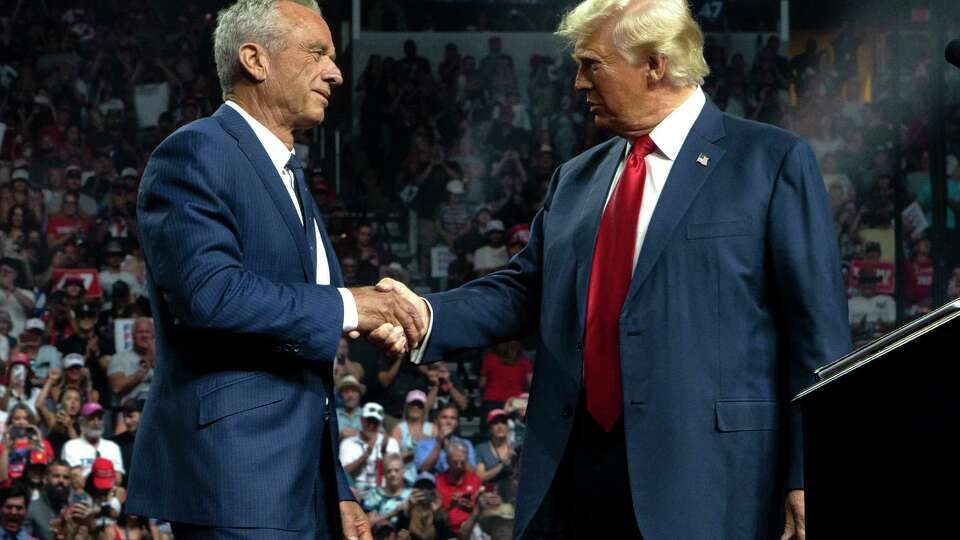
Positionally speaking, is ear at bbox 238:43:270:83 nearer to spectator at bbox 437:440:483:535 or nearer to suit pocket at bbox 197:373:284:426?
suit pocket at bbox 197:373:284:426

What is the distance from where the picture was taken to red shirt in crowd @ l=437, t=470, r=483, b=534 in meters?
6.69

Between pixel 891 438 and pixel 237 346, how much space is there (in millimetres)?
1013

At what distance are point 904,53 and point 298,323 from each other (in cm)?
861

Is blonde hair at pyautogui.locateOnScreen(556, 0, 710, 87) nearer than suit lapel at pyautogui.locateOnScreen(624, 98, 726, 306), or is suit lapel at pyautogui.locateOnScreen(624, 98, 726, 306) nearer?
suit lapel at pyautogui.locateOnScreen(624, 98, 726, 306)

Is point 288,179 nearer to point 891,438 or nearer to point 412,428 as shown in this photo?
point 891,438

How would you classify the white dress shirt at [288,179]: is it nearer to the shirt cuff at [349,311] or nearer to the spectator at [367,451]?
the shirt cuff at [349,311]

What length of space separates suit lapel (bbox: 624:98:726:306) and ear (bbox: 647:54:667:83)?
10cm

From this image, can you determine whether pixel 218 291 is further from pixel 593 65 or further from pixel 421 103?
pixel 421 103

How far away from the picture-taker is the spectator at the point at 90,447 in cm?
668

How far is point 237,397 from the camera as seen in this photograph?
80.6 inches

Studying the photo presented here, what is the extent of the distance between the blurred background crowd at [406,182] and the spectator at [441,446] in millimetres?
10

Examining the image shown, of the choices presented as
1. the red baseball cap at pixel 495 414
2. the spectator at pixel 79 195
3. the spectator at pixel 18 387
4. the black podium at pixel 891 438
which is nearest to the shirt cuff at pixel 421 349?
the black podium at pixel 891 438

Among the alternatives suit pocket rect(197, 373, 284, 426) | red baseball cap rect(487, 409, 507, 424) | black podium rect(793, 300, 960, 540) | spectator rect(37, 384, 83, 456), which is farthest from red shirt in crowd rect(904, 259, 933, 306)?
black podium rect(793, 300, 960, 540)

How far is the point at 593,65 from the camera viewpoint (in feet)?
7.91
